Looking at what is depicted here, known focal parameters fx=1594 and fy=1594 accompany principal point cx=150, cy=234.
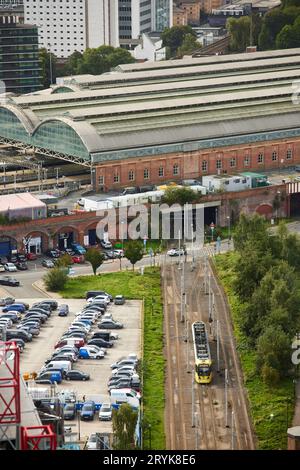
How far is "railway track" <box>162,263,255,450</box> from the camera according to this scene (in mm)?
46594

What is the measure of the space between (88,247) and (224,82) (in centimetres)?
2284

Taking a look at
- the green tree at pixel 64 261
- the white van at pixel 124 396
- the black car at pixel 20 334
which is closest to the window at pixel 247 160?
the green tree at pixel 64 261

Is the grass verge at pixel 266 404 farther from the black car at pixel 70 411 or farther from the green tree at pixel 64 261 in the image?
the green tree at pixel 64 261

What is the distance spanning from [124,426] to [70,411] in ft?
13.4

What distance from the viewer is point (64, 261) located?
66.3 metres

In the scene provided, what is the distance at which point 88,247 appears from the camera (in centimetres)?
7019

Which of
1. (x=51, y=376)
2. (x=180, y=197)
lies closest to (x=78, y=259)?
(x=180, y=197)

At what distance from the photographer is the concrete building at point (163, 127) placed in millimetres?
77188

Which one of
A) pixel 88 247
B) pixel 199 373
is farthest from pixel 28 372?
pixel 88 247

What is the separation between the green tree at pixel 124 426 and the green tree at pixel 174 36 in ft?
275

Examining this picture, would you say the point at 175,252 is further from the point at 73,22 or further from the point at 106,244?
the point at 73,22
